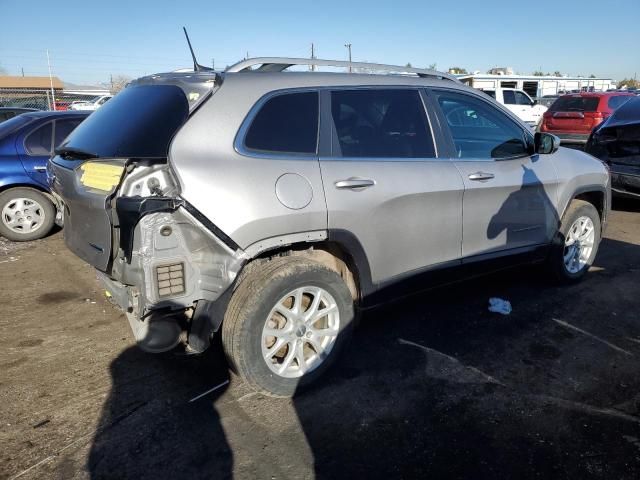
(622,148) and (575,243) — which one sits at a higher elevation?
(622,148)

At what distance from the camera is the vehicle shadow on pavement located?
248 centimetres

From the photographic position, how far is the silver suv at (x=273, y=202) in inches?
104

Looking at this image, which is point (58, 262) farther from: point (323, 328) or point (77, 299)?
point (323, 328)

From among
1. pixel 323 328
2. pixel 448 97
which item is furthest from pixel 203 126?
pixel 448 97

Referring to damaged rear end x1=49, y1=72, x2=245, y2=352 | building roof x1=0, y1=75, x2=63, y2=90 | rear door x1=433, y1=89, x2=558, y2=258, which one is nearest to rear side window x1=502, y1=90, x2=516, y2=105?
rear door x1=433, y1=89, x2=558, y2=258

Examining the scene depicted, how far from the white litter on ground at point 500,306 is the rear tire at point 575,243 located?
0.70 metres

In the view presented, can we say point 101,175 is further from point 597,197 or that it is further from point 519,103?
point 519,103

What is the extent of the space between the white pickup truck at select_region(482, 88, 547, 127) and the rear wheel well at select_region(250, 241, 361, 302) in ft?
55.4

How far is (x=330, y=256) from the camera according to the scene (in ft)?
10.9

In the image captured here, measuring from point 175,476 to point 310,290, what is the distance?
121 cm

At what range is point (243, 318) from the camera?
9.14 feet

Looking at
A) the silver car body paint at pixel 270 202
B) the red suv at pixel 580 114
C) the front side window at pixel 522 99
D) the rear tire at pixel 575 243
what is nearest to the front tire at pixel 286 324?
the silver car body paint at pixel 270 202

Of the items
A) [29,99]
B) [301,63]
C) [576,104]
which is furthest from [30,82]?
[301,63]

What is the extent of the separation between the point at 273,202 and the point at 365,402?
1.30 meters
